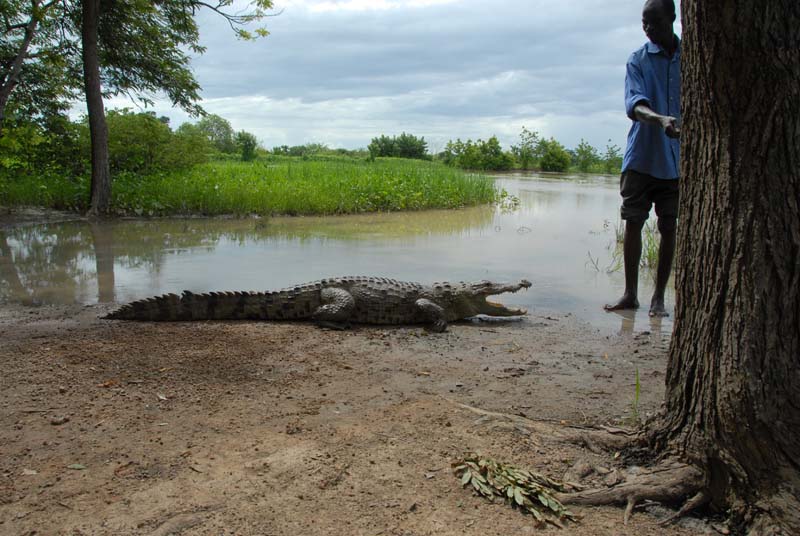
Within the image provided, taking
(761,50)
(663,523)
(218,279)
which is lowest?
(663,523)

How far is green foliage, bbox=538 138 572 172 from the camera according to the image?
42594 millimetres

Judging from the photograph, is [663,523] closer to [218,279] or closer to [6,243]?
[218,279]

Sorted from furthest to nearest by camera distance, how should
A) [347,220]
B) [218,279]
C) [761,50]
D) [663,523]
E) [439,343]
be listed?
[347,220] → [218,279] → [439,343] → [663,523] → [761,50]

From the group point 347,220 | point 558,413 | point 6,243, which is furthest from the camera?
point 347,220

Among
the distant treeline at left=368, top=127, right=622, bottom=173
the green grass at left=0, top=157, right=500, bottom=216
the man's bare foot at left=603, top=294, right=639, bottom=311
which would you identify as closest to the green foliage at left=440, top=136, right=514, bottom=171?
the distant treeline at left=368, top=127, right=622, bottom=173

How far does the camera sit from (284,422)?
107 inches

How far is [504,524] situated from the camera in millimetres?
1983

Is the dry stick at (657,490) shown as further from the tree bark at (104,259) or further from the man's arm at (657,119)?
the tree bark at (104,259)

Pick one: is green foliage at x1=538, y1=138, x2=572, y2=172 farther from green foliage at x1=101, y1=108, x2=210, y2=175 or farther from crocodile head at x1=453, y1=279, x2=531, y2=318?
crocodile head at x1=453, y1=279, x2=531, y2=318

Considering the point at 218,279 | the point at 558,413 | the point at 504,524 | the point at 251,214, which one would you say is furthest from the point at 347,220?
the point at 504,524

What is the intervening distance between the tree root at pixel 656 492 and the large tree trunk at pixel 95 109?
36.5 ft

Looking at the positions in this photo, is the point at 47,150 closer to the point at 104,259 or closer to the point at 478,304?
the point at 104,259

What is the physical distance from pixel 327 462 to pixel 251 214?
992 centimetres

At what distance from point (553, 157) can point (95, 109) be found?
119ft
